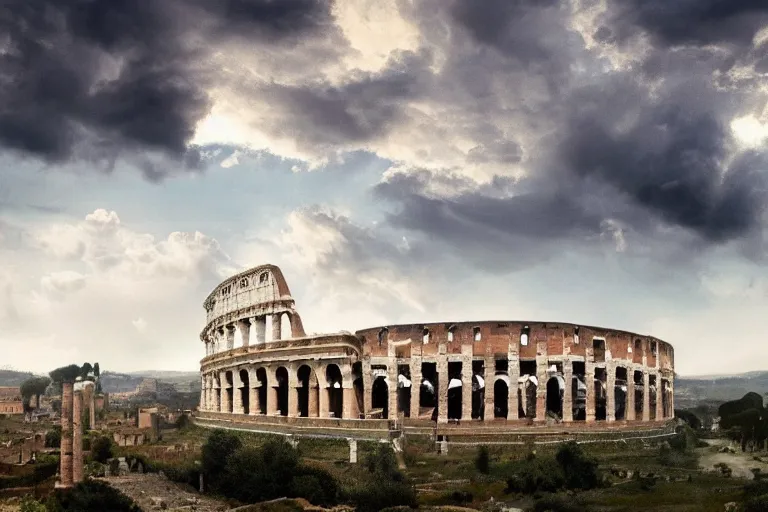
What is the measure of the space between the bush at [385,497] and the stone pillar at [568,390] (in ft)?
56.5

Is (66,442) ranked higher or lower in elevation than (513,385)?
lower

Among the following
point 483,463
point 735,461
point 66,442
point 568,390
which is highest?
point 568,390

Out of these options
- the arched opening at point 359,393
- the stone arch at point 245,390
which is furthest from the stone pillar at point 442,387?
the stone arch at point 245,390

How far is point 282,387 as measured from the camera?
5431cm

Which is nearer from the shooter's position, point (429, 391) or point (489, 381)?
point (489, 381)

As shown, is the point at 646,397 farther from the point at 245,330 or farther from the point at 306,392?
the point at 245,330

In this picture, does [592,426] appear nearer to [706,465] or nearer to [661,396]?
[706,465]

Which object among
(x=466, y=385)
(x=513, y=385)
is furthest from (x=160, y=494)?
(x=513, y=385)

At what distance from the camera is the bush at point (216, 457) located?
35500 mm

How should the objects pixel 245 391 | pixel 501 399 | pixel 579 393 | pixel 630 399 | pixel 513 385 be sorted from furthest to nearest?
pixel 245 391, pixel 579 393, pixel 501 399, pixel 630 399, pixel 513 385

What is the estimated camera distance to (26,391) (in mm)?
121438

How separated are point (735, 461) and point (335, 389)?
74.6 feet

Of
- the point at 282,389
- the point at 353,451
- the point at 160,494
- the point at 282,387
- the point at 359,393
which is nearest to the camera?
the point at 160,494

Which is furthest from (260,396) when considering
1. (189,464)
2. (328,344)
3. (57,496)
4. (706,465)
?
(706,465)
